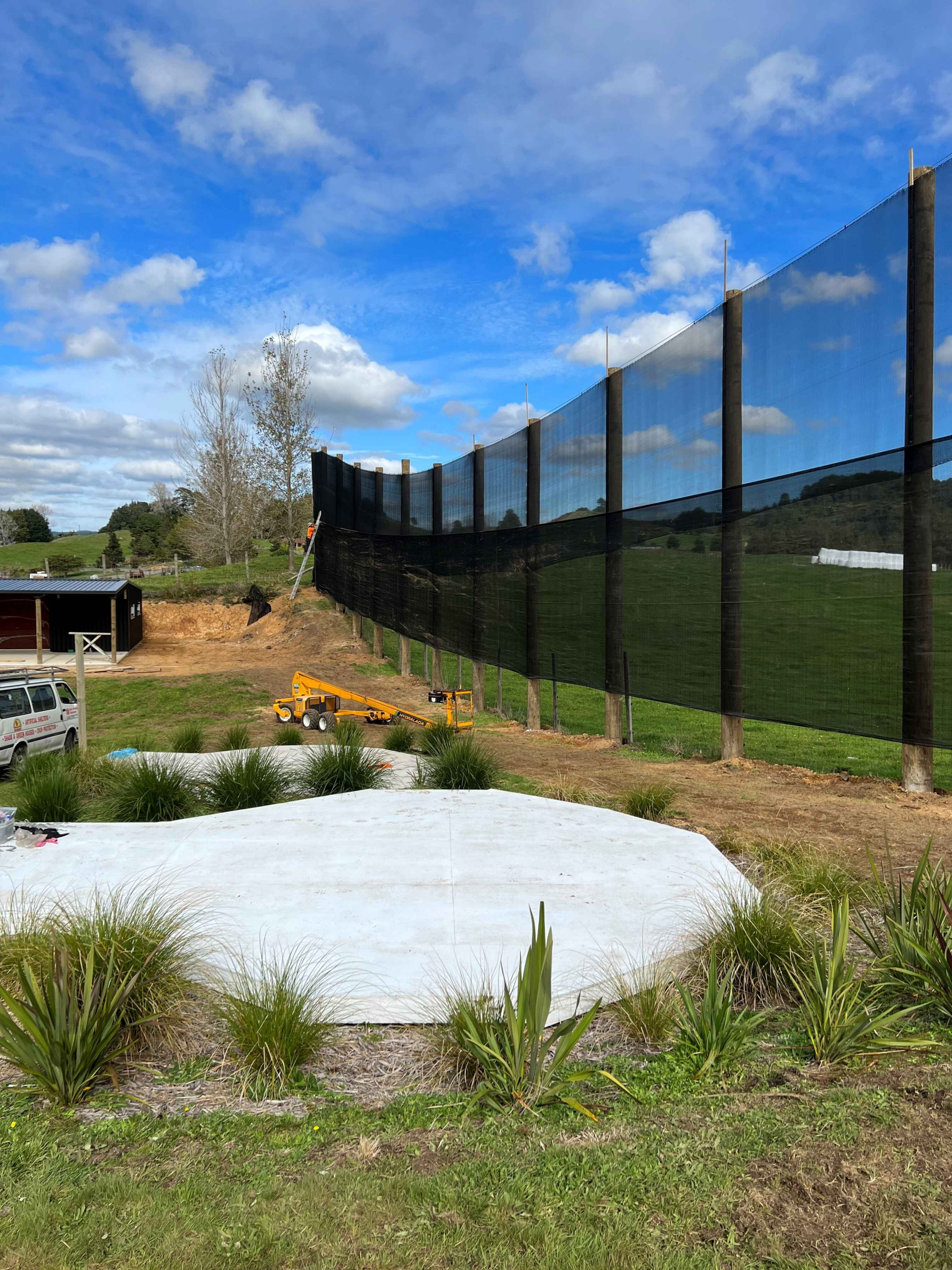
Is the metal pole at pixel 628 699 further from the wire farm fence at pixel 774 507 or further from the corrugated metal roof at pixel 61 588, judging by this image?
the corrugated metal roof at pixel 61 588

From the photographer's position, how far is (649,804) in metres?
7.69

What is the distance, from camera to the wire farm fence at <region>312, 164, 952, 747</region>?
7875 mm

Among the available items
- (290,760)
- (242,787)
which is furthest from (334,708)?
(242,787)

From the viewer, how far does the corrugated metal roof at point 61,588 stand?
27.5m

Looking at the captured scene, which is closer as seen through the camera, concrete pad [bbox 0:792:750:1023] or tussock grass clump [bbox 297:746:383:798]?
concrete pad [bbox 0:792:750:1023]

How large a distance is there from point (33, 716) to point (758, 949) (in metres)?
11.2

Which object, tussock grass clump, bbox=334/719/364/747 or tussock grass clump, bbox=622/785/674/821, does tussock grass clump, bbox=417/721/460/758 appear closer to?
tussock grass clump, bbox=334/719/364/747

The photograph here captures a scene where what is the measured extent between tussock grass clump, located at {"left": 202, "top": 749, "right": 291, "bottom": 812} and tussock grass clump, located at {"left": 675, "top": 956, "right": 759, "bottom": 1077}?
4963 millimetres

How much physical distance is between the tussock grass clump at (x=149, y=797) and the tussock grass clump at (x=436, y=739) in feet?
9.32

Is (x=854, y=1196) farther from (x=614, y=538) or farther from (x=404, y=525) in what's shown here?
(x=404, y=525)

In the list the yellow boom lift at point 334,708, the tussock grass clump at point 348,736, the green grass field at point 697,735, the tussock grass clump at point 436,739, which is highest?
the tussock grass clump at point 348,736

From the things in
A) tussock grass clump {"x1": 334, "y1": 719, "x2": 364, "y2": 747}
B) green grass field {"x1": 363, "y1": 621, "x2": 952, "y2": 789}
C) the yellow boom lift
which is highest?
tussock grass clump {"x1": 334, "y1": 719, "x2": 364, "y2": 747}

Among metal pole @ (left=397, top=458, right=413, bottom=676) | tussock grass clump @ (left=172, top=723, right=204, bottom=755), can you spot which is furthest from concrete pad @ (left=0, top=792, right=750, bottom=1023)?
metal pole @ (left=397, top=458, right=413, bottom=676)

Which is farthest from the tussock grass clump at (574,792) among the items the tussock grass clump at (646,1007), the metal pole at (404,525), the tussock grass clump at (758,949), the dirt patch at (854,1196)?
the metal pole at (404,525)
